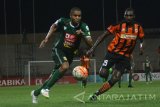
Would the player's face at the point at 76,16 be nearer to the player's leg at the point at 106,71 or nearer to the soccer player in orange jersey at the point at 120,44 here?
the soccer player in orange jersey at the point at 120,44

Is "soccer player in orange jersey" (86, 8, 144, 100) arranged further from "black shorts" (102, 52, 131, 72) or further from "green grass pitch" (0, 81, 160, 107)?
"green grass pitch" (0, 81, 160, 107)

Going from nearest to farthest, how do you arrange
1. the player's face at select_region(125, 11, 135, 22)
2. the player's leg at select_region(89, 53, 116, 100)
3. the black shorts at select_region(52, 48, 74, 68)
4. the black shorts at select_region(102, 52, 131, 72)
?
the black shorts at select_region(52, 48, 74, 68), the player's face at select_region(125, 11, 135, 22), the player's leg at select_region(89, 53, 116, 100), the black shorts at select_region(102, 52, 131, 72)

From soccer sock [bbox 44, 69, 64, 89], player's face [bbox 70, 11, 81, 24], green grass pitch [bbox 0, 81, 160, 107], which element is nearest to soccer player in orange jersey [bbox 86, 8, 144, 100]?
green grass pitch [bbox 0, 81, 160, 107]

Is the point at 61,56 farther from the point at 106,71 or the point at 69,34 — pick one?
the point at 106,71

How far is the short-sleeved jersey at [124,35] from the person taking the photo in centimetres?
1216

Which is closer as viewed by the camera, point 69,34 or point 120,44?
point 69,34

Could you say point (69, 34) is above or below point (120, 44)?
above

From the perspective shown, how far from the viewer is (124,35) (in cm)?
1218

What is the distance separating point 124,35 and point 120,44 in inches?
10.2

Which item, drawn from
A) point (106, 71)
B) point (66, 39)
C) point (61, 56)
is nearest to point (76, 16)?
point (66, 39)

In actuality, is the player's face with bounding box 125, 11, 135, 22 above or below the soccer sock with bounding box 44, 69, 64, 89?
above

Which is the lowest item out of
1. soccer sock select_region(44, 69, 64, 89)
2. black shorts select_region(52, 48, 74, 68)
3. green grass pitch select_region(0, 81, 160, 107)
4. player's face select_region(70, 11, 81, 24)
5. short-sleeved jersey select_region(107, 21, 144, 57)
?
green grass pitch select_region(0, 81, 160, 107)

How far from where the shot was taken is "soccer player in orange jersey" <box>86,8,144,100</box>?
12.1 metres

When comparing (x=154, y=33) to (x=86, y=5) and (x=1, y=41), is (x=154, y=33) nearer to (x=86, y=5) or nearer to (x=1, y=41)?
(x=86, y=5)
